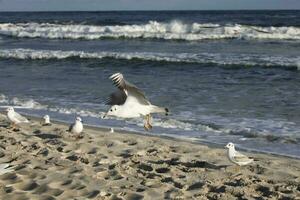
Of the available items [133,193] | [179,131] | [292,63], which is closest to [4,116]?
[179,131]

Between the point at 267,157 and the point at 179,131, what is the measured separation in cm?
212

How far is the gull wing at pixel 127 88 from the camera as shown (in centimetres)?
568

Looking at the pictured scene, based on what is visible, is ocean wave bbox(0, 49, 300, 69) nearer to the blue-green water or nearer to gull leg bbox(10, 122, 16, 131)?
the blue-green water

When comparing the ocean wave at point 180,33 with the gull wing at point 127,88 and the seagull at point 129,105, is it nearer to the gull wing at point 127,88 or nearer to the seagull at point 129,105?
the seagull at point 129,105

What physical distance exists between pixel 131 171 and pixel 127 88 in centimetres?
95

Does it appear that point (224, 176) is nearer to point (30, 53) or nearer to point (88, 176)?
point (88, 176)

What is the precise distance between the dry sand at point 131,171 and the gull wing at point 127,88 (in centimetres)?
67

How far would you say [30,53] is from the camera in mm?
23594

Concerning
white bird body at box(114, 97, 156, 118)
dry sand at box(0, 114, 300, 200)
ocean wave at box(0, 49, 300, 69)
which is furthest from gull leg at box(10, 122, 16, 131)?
ocean wave at box(0, 49, 300, 69)

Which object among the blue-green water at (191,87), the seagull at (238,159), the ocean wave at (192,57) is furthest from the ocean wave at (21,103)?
the ocean wave at (192,57)

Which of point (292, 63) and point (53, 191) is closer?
point (53, 191)

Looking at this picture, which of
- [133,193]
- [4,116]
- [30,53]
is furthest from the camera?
[30,53]

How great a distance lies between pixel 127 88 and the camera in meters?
6.20

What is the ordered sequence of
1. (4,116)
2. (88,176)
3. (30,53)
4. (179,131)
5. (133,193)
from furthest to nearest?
(30,53) < (4,116) < (179,131) < (88,176) < (133,193)
